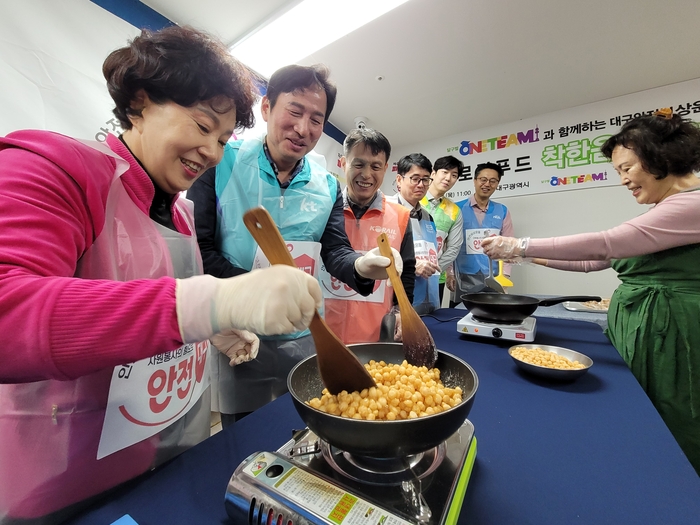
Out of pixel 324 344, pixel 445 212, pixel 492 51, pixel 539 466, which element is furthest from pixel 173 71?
pixel 445 212

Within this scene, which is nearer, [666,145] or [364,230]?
[666,145]

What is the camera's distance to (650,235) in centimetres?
134

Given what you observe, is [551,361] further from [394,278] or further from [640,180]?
[640,180]

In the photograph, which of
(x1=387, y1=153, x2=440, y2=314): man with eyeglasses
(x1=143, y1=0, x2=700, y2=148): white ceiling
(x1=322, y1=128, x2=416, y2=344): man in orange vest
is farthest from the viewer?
(x1=387, y1=153, x2=440, y2=314): man with eyeglasses

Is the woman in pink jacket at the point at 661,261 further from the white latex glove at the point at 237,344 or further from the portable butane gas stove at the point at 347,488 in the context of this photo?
the white latex glove at the point at 237,344

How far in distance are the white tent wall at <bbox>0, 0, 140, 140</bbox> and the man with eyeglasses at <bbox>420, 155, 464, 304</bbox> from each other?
290cm

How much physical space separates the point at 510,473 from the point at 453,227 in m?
3.24

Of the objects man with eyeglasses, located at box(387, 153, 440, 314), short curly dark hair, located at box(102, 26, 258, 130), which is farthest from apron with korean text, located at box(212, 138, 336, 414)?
man with eyeglasses, located at box(387, 153, 440, 314)

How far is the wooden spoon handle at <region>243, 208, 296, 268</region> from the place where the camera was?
57cm

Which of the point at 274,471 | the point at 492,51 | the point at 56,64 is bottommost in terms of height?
the point at 274,471

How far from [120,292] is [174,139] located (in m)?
0.46

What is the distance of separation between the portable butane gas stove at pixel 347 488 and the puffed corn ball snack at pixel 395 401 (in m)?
0.09

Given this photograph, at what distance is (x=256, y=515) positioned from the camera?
481mm

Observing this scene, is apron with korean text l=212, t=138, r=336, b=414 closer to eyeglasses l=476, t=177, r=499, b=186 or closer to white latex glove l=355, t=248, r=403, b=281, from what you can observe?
white latex glove l=355, t=248, r=403, b=281
